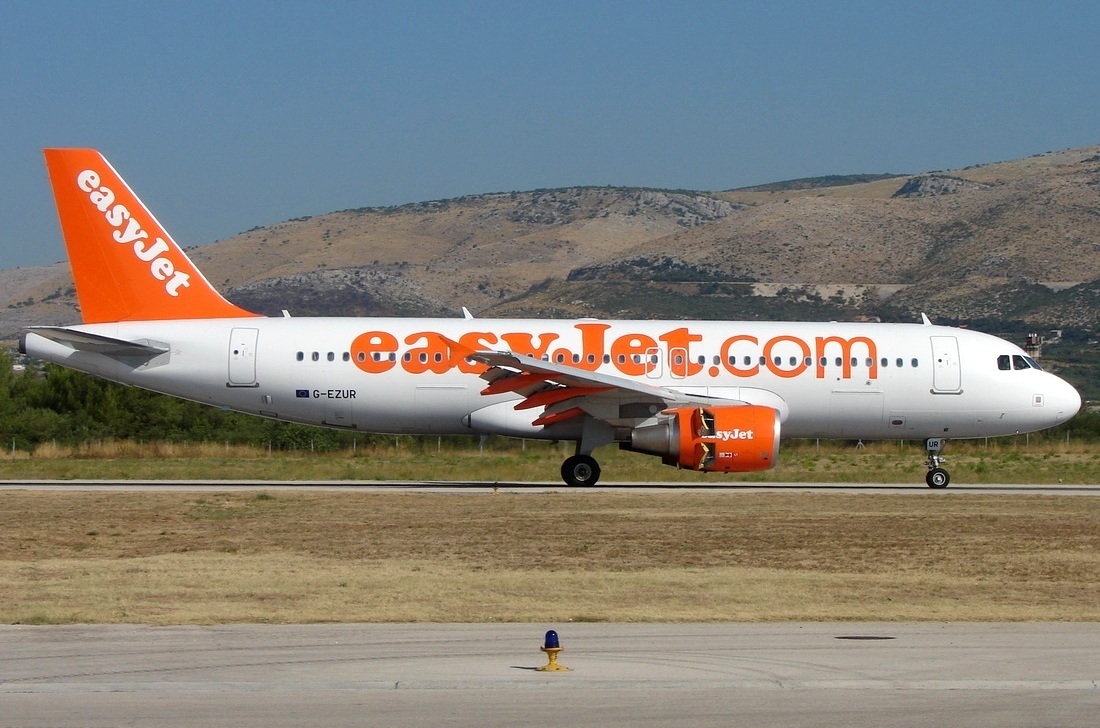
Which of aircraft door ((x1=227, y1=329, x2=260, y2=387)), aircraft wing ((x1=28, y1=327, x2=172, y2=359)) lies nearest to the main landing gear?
aircraft door ((x1=227, y1=329, x2=260, y2=387))

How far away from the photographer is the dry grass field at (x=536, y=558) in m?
14.1

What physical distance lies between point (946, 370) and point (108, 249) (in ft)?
56.7

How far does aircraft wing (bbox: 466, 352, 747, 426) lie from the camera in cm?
2752

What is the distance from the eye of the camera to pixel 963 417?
30.4 metres

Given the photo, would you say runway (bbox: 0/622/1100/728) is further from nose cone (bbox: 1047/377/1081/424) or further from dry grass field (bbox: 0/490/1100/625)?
nose cone (bbox: 1047/377/1081/424)

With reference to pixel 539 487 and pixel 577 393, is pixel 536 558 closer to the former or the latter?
pixel 577 393

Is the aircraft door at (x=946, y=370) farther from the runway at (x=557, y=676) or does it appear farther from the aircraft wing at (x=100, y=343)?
the runway at (x=557, y=676)

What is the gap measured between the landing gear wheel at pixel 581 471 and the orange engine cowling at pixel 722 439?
2.23 meters

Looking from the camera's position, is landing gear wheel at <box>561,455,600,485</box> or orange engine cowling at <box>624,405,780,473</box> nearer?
orange engine cowling at <box>624,405,780,473</box>

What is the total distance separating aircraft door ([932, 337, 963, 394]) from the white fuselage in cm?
2

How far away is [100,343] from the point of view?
2894cm

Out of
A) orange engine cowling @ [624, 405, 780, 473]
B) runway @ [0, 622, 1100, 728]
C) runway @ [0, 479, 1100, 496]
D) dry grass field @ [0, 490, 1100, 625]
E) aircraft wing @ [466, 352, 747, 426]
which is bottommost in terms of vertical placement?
runway @ [0, 622, 1100, 728]

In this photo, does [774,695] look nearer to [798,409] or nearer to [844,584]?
[844,584]

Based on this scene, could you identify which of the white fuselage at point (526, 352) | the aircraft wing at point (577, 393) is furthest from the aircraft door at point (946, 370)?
the aircraft wing at point (577, 393)
